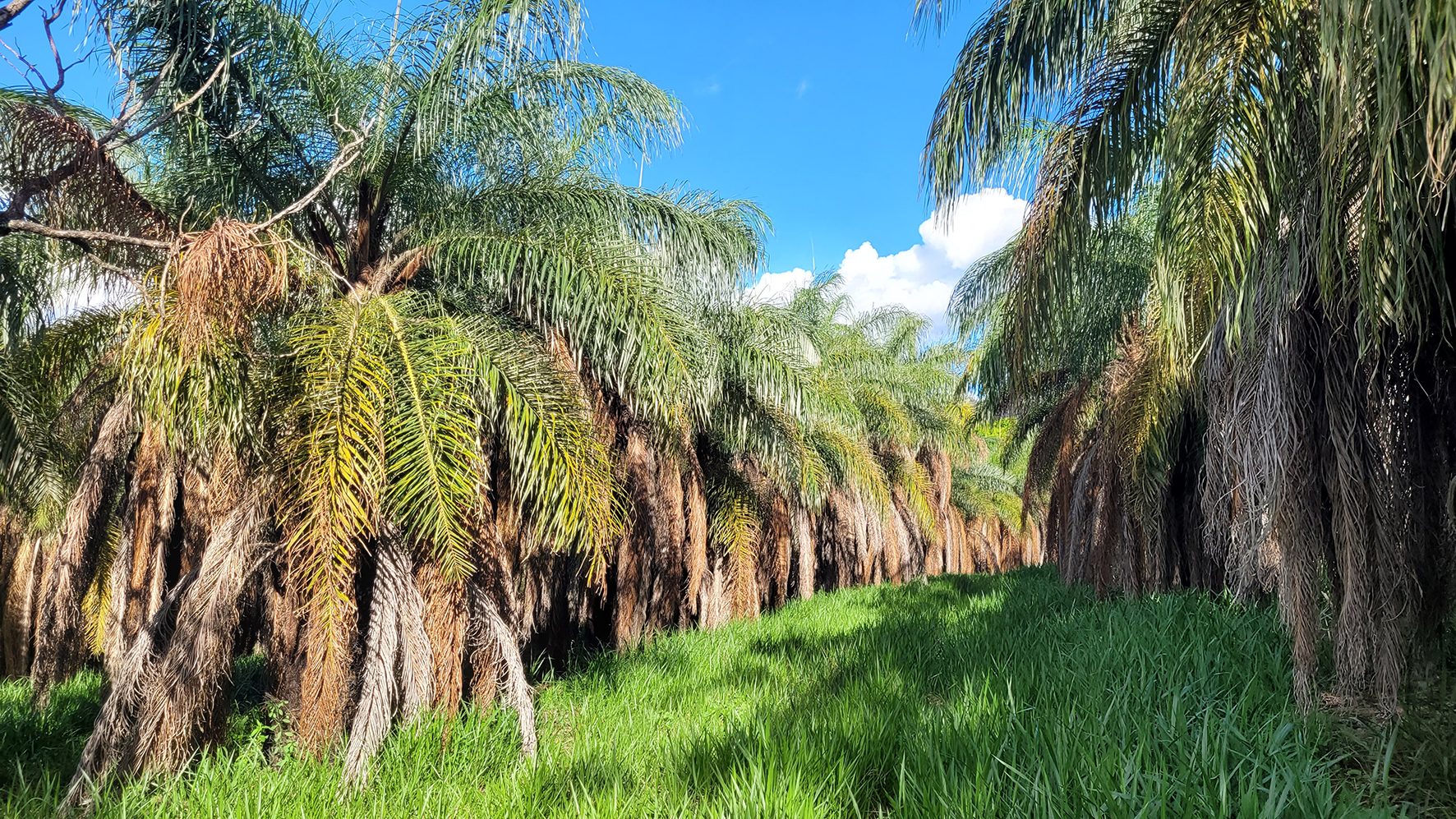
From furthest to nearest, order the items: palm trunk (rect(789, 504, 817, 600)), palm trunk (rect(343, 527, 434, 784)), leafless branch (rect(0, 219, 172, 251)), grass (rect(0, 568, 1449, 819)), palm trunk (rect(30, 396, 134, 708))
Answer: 1. palm trunk (rect(789, 504, 817, 600))
2. palm trunk (rect(30, 396, 134, 708))
3. palm trunk (rect(343, 527, 434, 784))
4. leafless branch (rect(0, 219, 172, 251))
5. grass (rect(0, 568, 1449, 819))

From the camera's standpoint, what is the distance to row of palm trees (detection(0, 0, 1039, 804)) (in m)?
3.88

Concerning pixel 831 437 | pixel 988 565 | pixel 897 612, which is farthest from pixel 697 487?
pixel 988 565

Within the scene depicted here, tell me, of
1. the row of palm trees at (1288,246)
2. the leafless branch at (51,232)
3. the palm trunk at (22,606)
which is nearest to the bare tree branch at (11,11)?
the leafless branch at (51,232)

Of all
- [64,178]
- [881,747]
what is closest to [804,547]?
[881,747]

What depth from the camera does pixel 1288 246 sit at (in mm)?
3682

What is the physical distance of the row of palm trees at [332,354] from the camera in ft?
12.7

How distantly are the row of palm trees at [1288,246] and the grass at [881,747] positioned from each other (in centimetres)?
84

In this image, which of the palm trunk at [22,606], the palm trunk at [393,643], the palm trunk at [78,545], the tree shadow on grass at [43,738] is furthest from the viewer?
the palm trunk at [22,606]

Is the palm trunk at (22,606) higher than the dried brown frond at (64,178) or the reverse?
the reverse

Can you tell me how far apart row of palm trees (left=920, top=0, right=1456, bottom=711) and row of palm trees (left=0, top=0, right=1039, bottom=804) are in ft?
9.09

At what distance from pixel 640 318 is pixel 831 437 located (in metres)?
6.40

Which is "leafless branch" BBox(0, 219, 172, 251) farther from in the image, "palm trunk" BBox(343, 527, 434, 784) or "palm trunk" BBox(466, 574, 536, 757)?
"palm trunk" BBox(466, 574, 536, 757)

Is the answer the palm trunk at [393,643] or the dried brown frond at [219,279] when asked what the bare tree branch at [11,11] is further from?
the palm trunk at [393,643]

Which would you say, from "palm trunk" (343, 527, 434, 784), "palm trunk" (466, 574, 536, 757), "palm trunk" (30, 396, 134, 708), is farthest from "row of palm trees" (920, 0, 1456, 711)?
"palm trunk" (30, 396, 134, 708)
